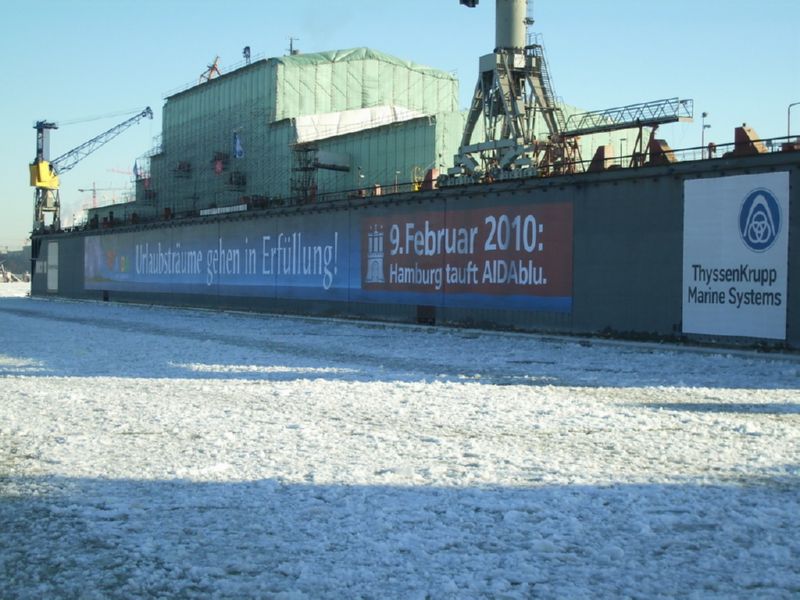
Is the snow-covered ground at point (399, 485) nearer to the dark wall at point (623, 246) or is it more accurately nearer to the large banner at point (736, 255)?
the large banner at point (736, 255)

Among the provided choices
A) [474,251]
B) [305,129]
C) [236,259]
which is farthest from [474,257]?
[305,129]

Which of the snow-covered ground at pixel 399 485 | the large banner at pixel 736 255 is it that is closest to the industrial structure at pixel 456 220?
the large banner at pixel 736 255

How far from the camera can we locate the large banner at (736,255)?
20.3 metres

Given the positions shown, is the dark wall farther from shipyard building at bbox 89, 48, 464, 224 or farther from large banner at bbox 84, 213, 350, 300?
shipyard building at bbox 89, 48, 464, 224

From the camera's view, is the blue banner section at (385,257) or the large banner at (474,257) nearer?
the large banner at (474,257)

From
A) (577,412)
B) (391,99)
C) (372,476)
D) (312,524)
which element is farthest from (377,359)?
(391,99)

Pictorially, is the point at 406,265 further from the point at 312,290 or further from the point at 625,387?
the point at 625,387

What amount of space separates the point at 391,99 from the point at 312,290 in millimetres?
35617

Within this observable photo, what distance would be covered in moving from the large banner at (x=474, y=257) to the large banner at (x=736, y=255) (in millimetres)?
4617

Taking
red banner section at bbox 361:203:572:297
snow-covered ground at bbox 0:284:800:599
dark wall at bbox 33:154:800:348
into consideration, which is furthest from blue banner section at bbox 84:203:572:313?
snow-covered ground at bbox 0:284:800:599

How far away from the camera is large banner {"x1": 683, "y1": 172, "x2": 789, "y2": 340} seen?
20297mm

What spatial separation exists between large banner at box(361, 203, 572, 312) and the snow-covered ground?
10531 mm

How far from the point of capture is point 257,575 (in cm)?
557

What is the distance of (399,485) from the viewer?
7.75 meters
